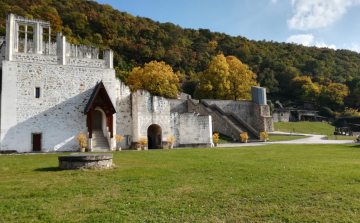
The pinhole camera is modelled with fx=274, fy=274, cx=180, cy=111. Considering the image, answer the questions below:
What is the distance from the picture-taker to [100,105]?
22953 mm

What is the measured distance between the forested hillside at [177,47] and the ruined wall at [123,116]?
2855cm

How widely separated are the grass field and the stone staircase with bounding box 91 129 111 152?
1284cm

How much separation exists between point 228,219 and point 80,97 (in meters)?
20.5

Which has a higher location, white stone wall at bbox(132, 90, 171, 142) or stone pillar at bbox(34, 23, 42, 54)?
stone pillar at bbox(34, 23, 42, 54)

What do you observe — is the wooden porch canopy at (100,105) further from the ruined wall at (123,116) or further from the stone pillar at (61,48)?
the stone pillar at (61,48)

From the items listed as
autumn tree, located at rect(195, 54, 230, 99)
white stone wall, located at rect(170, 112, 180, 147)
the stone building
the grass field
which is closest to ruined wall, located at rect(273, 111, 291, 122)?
autumn tree, located at rect(195, 54, 230, 99)

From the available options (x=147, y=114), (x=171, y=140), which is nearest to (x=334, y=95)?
(x=171, y=140)

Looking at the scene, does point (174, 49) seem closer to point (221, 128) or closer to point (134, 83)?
point (134, 83)

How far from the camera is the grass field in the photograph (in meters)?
5.43

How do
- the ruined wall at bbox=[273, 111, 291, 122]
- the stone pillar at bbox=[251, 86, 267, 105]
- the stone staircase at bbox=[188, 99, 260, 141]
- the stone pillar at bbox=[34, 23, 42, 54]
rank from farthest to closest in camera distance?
the ruined wall at bbox=[273, 111, 291, 122] → the stone pillar at bbox=[251, 86, 267, 105] → the stone staircase at bbox=[188, 99, 260, 141] → the stone pillar at bbox=[34, 23, 42, 54]

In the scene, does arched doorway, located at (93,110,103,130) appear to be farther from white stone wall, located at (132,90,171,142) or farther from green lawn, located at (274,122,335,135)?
green lawn, located at (274,122,335,135)

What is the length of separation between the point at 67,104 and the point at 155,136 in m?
8.78

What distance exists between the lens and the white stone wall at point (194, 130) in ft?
87.2

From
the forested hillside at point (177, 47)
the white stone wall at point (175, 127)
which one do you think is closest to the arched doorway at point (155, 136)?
the white stone wall at point (175, 127)
